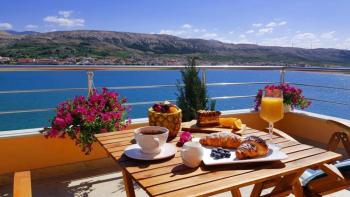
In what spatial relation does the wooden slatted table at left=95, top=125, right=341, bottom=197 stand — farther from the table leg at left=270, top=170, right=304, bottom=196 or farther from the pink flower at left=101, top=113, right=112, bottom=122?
the pink flower at left=101, top=113, right=112, bottom=122

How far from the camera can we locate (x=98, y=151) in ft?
9.74

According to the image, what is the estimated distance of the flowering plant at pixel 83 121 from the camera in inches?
95.7

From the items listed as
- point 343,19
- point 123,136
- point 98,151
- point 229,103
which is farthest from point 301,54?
point 123,136

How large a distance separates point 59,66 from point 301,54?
11.9 metres

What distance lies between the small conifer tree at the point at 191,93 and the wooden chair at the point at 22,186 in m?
1.89

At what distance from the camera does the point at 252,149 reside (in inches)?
44.1

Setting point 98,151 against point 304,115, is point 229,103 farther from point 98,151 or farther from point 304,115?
point 98,151

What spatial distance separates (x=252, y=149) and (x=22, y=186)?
1.03 metres

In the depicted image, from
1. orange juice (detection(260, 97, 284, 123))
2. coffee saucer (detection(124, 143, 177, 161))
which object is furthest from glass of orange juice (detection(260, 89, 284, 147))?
coffee saucer (detection(124, 143, 177, 161))

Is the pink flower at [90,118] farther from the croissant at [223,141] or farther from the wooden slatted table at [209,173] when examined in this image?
the croissant at [223,141]

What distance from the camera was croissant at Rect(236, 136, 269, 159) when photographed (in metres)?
1.12

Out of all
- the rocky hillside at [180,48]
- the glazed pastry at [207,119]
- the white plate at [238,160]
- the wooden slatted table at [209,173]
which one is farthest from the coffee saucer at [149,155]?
the rocky hillside at [180,48]

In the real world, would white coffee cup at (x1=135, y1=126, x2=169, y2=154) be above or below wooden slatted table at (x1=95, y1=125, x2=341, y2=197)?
above

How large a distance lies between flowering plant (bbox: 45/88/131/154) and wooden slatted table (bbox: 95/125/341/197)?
117 cm
